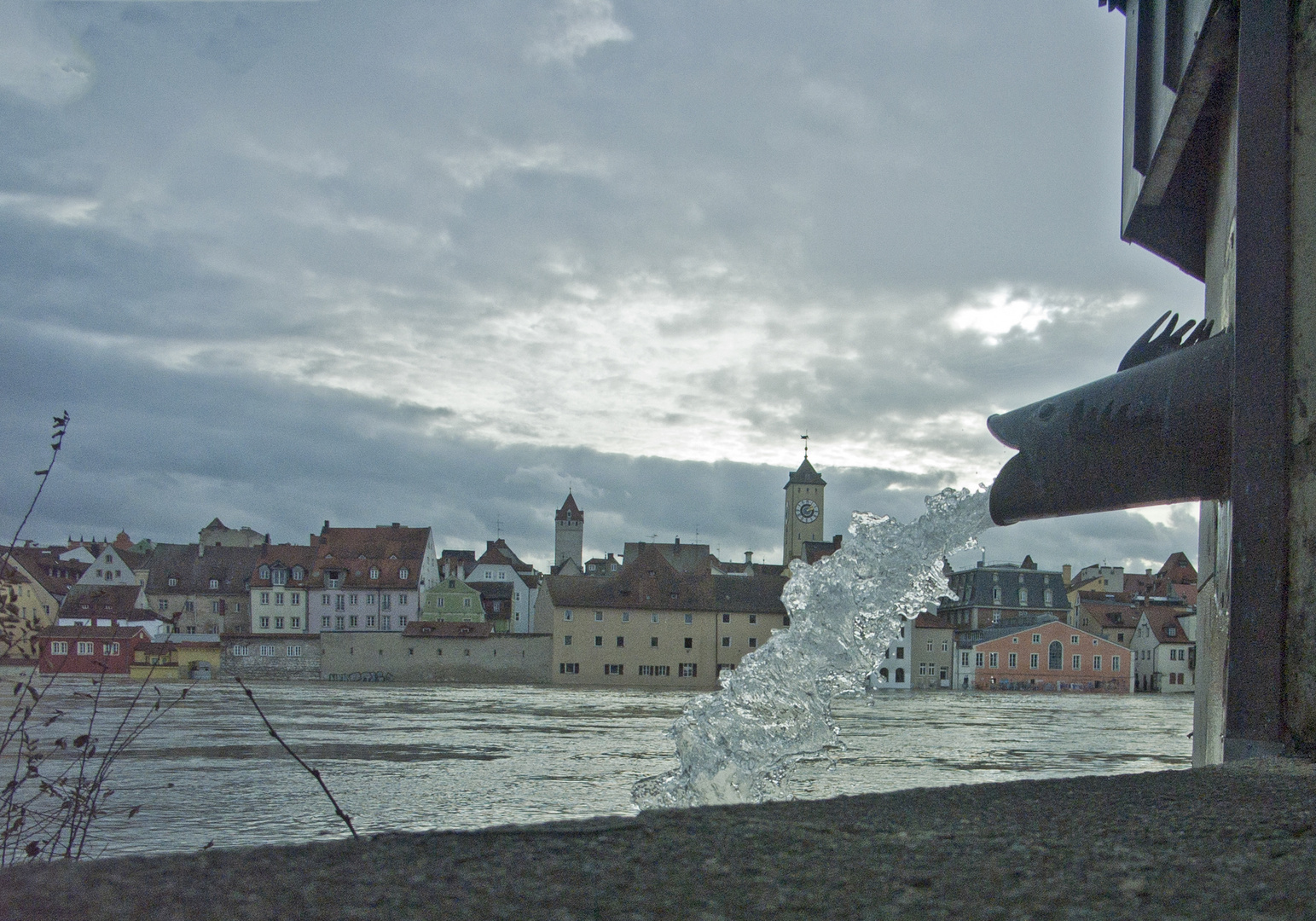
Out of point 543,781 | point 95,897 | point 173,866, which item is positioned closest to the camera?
point 95,897

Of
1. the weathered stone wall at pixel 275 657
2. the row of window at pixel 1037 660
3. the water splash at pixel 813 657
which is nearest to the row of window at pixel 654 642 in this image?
the row of window at pixel 1037 660

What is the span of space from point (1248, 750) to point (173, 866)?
455 cm

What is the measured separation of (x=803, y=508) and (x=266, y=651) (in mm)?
90090

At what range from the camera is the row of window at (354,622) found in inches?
3588

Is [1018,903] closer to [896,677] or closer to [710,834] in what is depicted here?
[710,834]

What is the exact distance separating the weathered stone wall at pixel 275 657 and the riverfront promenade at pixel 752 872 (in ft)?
257

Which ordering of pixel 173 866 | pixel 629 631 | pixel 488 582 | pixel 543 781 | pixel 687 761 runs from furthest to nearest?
pixel 488 582
pixel 629 631
pixel 543 781
pixel 687 761
pixel 173 866

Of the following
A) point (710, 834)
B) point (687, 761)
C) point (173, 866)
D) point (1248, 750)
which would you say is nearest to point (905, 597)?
point (687, 761)

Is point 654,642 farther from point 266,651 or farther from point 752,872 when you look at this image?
point 752,872

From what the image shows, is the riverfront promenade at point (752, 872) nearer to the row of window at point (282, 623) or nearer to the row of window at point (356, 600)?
the row of window at point (356, 600)

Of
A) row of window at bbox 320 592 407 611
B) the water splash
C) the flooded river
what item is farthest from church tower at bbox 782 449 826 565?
the water splash

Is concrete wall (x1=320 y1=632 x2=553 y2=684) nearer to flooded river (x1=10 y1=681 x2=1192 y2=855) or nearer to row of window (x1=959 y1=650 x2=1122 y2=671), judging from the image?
row of window (x1=959 y1=650 x2=1122 y2=671)

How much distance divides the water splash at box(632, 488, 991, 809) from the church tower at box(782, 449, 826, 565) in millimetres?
138149

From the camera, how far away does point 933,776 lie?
18.9 meters
